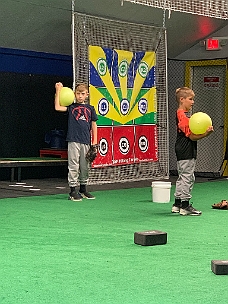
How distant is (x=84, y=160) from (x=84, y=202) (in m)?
0.59

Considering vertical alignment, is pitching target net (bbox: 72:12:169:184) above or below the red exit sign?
below

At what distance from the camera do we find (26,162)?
11375 mm

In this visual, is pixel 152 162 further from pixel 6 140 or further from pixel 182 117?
pixel 182 117

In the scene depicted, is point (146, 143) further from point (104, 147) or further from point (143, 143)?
point (104, 147)

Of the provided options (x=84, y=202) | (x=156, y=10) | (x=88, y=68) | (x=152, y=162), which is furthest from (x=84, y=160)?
(x=156, y=10)

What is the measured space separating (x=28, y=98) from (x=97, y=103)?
7.16 ft

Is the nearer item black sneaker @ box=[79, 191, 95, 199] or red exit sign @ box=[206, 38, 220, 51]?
black sneaker @ box=[79, 191, 95, 199]

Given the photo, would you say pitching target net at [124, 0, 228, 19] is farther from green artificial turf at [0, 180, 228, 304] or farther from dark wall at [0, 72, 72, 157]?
green artificial turf at [0, 180, 228, 304]

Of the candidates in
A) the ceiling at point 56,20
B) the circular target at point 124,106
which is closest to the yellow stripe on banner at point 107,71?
the circular target at point 124,106

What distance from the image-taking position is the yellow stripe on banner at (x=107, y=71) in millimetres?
10539

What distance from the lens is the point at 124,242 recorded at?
5.75 meters

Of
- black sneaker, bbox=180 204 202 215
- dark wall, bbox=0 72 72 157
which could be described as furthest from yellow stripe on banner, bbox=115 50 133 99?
black sneaker, bbox=180 204 202 215

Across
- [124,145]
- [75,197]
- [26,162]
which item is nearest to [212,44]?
[124,145]

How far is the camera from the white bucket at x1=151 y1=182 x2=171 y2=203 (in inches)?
349
